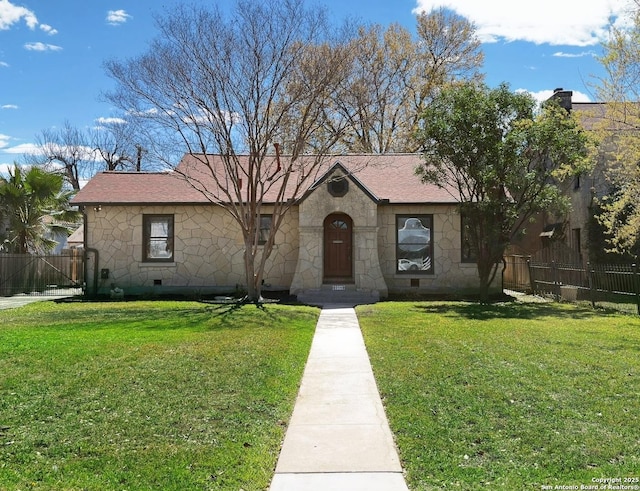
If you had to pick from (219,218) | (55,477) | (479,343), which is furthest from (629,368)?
(219,218)

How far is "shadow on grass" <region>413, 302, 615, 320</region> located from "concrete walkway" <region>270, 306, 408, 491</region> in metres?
6.70

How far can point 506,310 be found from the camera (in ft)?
53.2

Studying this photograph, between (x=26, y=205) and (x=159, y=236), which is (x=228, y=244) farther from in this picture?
(x=26, y=205)

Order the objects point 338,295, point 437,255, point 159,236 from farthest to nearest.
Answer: point 159,236, point 437,255, point 338,295

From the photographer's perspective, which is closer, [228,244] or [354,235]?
[354,235]

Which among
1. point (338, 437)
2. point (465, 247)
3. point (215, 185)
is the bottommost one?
point (338, 437)

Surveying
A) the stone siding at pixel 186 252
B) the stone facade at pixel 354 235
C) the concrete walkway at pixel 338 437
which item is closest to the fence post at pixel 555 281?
→ the stone facade at pixel 354 235

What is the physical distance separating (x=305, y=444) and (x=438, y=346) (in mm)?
5174

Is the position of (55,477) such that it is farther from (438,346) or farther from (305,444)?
(438,346)

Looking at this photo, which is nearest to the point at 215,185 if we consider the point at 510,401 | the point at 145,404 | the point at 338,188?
the point at 338,188

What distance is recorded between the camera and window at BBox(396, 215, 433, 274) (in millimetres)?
20859

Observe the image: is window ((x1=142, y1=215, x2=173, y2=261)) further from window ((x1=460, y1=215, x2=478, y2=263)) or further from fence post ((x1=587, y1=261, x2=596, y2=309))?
fence post ((x1=587, y1=261, x2=596, y2=309))

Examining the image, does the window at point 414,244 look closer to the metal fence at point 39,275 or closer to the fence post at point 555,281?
the fence post at point 555,281

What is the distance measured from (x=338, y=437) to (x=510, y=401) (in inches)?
85.6
